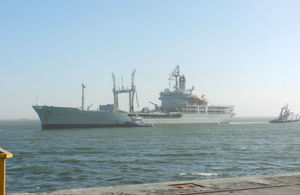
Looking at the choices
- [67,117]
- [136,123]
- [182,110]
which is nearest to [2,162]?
[67,117]

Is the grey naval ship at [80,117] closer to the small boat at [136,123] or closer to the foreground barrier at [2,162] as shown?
the small boat at [136,123]

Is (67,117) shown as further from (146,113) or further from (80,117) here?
(146,113)

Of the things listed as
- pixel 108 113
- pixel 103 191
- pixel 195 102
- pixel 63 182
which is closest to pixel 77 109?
pixel 108 113

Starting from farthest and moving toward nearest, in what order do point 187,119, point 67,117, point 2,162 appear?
point 187,119 → point 67,117 → point 2,162

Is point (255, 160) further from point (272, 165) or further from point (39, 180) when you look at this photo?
point (39, 180)

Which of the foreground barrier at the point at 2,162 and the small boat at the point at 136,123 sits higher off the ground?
the foreground barrier at the point at 2,162

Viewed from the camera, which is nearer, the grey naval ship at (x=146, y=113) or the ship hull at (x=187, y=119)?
the grey naval ship at (x=146, y=113)

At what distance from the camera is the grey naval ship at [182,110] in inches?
2953

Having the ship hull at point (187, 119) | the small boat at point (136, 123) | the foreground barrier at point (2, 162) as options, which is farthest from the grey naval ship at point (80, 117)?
the foreground barrier at point (2, 162)

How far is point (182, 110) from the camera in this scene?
259ft

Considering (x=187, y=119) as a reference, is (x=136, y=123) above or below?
below

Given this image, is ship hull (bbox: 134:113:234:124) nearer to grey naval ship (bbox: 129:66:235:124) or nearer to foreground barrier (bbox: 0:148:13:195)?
grey naval ship (bbox: 129:66:235:124)

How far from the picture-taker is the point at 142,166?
1705 centimetres

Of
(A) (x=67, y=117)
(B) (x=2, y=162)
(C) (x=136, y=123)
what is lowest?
(C) (x=136, y=123)
